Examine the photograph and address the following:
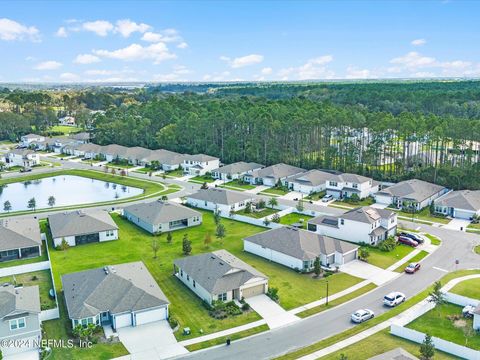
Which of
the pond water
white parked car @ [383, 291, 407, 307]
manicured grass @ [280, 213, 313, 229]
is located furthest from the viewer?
the pond water

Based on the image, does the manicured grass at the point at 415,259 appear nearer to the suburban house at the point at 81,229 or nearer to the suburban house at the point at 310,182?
the suburban house at the point at 310,182

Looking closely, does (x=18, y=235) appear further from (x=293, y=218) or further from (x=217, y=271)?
(x=293, y=218)

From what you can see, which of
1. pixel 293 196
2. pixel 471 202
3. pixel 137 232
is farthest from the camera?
pixel 293 196

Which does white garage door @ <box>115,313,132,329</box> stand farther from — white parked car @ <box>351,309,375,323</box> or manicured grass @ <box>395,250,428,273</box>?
manicured grass @ <box>395,250,428,273</box>

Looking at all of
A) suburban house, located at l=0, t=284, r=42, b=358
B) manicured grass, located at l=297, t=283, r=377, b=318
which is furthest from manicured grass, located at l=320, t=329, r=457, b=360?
suburban house, located at l=0, t=284, r=42, b=358

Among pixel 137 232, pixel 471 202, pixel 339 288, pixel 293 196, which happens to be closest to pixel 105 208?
pixel 137 232

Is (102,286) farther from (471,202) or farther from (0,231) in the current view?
(471,202)

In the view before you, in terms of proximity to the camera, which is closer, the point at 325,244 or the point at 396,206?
the point at 325,244
